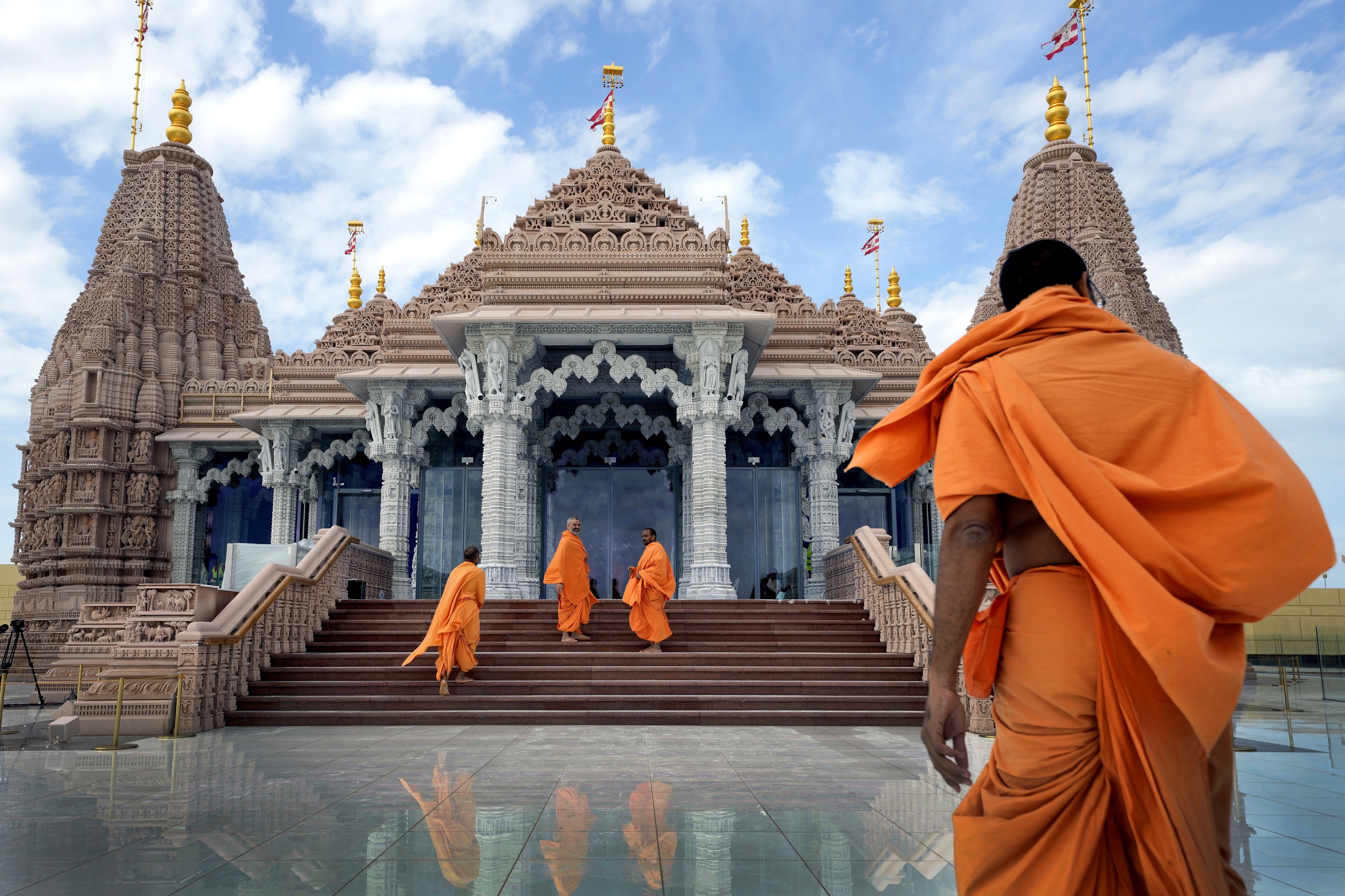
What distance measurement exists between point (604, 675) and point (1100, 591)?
8807 mm

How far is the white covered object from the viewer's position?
41.5 ft

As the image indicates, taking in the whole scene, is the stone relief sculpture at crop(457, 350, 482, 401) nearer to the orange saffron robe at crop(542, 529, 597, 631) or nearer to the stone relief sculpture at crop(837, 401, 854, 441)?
the orange saffron robe at crop(542, 529, 597, 631)

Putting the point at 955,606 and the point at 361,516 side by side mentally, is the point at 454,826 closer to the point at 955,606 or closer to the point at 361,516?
the point at 955,606

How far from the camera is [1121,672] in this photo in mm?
1823

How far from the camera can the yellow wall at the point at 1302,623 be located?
20.9 meters

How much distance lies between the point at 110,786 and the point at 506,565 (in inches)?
326

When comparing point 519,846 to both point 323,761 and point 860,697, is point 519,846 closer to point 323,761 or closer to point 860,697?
point 323,761

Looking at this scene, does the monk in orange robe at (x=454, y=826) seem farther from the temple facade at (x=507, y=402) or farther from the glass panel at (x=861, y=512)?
the glass panel at (x=861, y=512)

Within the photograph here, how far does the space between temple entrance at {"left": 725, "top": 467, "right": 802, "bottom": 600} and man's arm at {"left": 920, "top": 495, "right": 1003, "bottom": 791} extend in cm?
1516

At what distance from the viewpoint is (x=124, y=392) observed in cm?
2089

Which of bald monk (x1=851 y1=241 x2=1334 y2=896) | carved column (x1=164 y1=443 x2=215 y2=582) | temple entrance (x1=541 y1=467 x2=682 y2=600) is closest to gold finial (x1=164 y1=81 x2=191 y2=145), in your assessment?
carved column (x1=164 y1=443 x2=215 y2=582)

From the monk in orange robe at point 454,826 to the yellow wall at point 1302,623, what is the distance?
20.3 meters

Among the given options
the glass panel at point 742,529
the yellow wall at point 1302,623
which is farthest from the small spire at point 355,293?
the yellow wall at point 1302,623

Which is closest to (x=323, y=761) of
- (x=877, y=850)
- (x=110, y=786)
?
(x=110, y=786)
